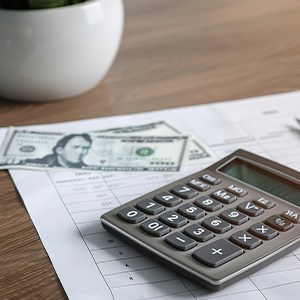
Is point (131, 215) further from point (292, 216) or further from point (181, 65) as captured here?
point (181, 65)

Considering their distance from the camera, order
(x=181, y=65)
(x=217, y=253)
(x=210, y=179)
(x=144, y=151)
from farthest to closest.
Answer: (x=181, y=65), (x=144, y=151), (x=210, y=179), (x=217, y=253)

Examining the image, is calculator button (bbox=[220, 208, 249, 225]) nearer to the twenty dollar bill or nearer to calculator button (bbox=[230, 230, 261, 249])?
calculator button (bbox=[230, 230, 261, 249])

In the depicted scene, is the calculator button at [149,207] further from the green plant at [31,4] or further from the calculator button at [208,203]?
the green plant at [31,4]

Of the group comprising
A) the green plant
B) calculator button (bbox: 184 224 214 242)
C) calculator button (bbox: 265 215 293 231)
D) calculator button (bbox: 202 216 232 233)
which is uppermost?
the green plant

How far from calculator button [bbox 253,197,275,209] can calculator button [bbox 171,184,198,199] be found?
47mm

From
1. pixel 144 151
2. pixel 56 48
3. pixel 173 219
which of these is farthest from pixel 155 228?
pixel 56 48

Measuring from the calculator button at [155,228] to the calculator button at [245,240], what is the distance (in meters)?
0.05

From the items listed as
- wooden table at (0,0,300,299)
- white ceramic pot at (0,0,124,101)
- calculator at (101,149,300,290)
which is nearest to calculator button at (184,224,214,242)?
calculator at (101,149,300,290)

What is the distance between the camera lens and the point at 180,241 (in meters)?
0.53

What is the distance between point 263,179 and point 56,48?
28 centimetres

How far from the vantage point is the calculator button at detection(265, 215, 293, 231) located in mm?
547

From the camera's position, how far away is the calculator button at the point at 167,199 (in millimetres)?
582

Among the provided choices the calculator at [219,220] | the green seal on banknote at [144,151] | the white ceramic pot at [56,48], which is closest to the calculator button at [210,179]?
the calculator at [219,220]

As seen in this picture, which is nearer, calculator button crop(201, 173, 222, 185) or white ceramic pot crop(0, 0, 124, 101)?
calculator button crop(201, 173, 222, 185)
